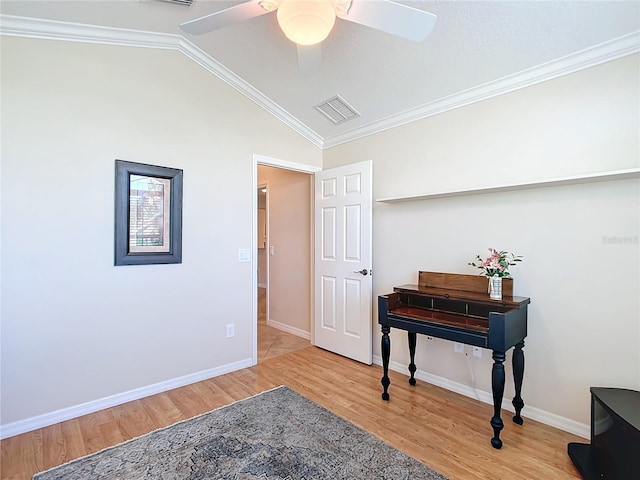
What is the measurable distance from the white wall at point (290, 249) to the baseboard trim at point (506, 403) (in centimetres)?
153

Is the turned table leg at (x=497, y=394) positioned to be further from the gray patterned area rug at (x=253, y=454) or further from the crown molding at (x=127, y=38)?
the crown molding at (x=127, y=38)

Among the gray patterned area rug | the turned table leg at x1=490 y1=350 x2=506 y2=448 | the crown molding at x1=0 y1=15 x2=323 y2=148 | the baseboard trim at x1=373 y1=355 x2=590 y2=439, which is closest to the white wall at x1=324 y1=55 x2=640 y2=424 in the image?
the baseboard trim at x1=373 y1=355 x2=590 y2=439

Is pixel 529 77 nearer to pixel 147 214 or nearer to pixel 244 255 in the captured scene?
pixel 244 255

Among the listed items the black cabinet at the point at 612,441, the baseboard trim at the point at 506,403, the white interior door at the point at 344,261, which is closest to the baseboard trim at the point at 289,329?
the white interior door at the point at 344,261

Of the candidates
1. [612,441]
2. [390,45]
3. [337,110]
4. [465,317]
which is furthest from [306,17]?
[612,441]

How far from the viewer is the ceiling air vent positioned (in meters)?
3.09

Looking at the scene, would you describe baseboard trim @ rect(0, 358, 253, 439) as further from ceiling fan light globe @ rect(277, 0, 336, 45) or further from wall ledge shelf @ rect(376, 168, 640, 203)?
ceiling fan light globe @ rect(277, 0, 336, 45)

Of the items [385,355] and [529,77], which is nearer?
[529,77]

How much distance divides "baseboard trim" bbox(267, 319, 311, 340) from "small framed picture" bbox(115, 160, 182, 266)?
79.8 inches

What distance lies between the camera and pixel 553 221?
2.20 m

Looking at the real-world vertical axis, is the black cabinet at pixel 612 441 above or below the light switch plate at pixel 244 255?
below

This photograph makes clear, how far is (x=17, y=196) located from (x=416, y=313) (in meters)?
2.93

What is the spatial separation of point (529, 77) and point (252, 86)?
234cm

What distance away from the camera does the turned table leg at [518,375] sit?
2195 millimetres
